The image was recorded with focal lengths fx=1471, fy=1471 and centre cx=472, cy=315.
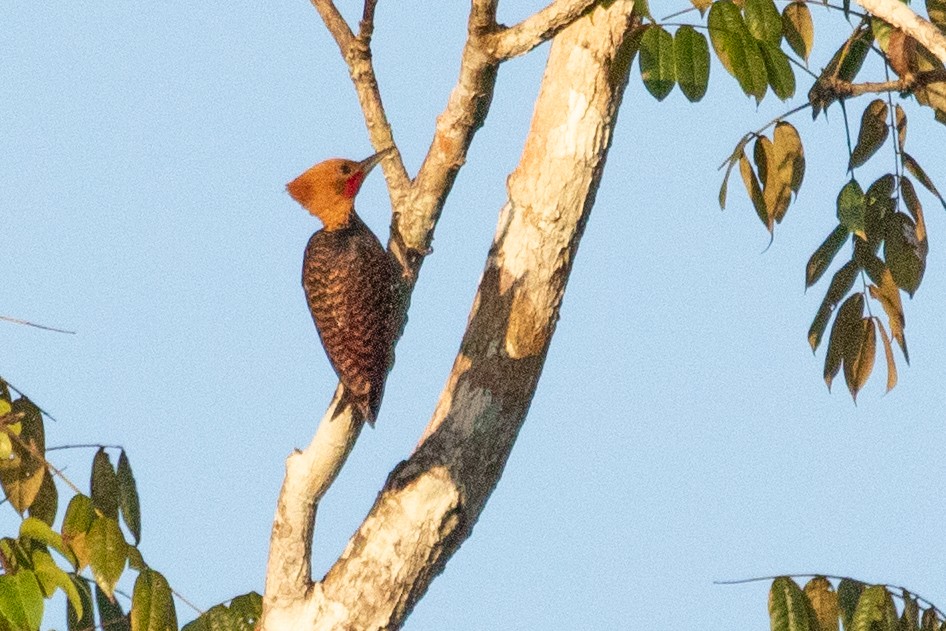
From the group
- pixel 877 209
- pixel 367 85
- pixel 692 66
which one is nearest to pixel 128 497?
pixel 367 85

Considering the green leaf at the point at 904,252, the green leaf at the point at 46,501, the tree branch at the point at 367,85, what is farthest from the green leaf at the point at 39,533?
the green leaf at the point at 904,252

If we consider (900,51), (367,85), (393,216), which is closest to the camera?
(900,51)

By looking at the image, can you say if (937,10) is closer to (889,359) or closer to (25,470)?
(889,359)

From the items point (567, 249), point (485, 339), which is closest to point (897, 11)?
point (567, 249)

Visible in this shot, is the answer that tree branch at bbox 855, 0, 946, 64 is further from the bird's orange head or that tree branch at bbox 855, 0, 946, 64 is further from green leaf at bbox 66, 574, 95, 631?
green leaf at bbox 66, 574, 95, 631

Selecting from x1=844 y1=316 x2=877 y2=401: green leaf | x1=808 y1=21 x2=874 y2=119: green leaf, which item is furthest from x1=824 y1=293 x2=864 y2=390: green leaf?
x1=808 y1=21 x2=874 y2=119: green leaf

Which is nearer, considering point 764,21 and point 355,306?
point 764,21

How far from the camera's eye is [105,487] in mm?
4719

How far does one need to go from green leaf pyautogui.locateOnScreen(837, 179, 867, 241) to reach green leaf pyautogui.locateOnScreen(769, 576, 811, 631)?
122 cm

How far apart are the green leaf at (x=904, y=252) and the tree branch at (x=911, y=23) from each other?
1590 mm

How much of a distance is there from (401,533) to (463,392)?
0.55 meters

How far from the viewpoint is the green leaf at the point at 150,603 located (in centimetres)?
464

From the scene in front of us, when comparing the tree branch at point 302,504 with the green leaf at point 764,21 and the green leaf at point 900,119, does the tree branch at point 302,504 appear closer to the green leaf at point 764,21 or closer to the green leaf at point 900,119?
the green leaf at point 764,21

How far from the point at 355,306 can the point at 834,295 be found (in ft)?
5.90
